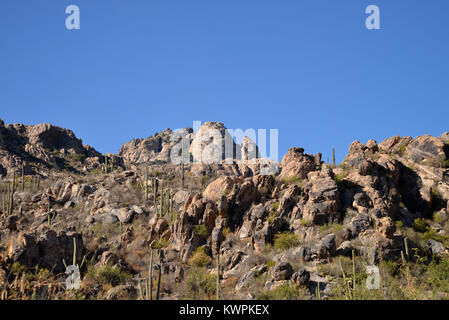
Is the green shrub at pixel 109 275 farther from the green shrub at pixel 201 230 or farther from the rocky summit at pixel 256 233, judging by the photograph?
the green shrub at pixel 201 230

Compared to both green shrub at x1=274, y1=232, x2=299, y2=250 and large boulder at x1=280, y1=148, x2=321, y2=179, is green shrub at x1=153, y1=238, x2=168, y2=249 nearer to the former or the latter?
green shrub at x1=274, y1=232, x2=299, y2=250

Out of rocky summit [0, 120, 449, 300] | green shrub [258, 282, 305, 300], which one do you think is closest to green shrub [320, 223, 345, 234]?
rocky summit [0, 120, 449, 300]

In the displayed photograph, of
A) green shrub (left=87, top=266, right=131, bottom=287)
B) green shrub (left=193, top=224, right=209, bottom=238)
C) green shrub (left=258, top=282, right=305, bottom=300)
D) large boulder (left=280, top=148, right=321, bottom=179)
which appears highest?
large boulder (left=280, top=148, right=321, bottom=179)

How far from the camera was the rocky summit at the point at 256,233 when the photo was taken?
869 inches

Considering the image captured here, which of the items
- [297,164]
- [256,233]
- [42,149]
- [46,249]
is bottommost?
[46,249]

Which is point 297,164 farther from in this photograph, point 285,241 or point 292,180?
point 285,241

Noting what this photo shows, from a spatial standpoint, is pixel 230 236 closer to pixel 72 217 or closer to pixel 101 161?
pixel 72 217

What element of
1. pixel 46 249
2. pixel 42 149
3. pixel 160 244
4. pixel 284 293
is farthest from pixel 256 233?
pixel 42 149

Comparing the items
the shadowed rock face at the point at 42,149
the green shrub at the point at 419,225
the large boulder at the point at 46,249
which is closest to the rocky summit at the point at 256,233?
the large boulder at the point at 46,249

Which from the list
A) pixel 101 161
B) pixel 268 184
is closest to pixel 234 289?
pixel 268 184

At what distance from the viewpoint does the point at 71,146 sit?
2753 inches

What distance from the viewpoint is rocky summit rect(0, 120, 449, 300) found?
2208 cm

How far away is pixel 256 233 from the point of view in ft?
92.7

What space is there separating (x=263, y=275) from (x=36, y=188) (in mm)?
29190
